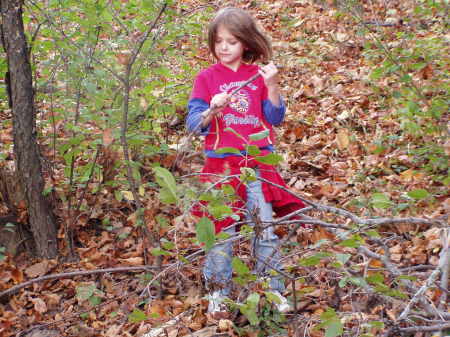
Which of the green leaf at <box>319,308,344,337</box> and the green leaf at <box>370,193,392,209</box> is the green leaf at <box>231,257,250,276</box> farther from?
the green leaf at <box>370,193,392,209</box>

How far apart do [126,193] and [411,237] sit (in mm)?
1711

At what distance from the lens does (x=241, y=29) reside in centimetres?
269

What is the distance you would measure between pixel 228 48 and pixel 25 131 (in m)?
1.37

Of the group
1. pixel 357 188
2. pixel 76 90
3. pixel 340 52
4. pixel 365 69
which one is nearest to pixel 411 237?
pixel 357 188

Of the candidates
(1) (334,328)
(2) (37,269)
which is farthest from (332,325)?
(2) (37,269)

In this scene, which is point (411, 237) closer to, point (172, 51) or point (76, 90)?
point (172, 51)

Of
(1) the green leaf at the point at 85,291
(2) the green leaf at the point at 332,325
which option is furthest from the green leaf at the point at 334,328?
(1) the green leaf at the point at 85,291

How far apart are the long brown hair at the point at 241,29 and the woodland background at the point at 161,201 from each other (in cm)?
19

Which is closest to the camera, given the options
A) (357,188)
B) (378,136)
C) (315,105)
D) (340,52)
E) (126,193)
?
(126,193)

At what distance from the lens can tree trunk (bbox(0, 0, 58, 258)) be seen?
2.94 metres

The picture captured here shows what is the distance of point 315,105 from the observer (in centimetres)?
508

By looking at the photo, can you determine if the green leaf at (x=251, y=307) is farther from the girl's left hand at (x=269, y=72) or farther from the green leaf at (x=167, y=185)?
the girl's left hand at (x=269, y=72)

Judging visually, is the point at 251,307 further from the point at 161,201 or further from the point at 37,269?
the point at 37,269

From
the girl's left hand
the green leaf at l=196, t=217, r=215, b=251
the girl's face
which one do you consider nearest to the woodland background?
the green leaf at l=196, t=217, r=215, b=251
